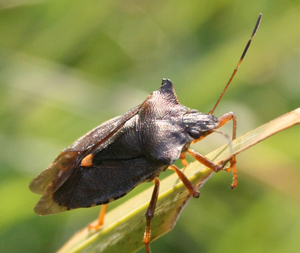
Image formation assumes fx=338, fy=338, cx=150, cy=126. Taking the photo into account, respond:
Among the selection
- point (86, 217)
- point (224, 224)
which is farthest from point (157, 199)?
point (86, 217)

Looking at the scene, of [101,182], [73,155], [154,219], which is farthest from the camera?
[73,155]

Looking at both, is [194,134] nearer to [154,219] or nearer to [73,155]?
[154,219]

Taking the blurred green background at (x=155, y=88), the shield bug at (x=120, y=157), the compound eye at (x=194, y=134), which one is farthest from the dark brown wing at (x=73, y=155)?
the blurred green background at (x=155, y=88)

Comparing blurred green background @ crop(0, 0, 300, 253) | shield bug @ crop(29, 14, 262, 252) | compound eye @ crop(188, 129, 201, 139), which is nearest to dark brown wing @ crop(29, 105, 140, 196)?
shield bug @ crop(29, 14, 262, 252)

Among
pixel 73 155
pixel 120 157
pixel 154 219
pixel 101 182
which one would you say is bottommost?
pixel 154 219

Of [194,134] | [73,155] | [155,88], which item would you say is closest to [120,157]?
[73,155]

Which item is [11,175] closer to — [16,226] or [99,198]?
[16,226]

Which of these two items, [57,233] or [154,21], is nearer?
[57,233]
